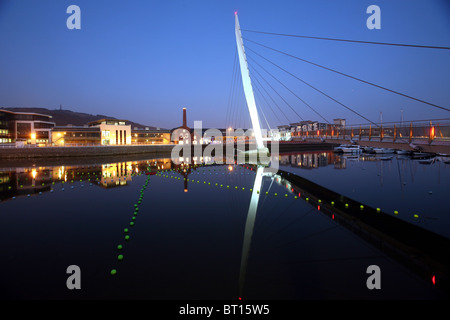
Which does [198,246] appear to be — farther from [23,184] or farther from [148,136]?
[148,136]

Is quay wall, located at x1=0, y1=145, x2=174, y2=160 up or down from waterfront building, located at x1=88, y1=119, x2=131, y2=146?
down

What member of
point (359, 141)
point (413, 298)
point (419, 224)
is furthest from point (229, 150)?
point (413, 298)

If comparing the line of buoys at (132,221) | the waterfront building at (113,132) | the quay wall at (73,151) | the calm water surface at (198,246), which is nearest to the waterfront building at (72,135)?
the waterfront building at (113,132)

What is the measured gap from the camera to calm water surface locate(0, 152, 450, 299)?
6105mm

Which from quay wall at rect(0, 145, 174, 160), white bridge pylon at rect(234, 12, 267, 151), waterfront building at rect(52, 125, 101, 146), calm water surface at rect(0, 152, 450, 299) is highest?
white bridge pylon at rect(234, 12, 267, 151)

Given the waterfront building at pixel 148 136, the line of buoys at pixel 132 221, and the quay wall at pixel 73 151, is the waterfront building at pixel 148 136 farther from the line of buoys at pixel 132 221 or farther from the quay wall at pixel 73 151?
the line of buoys at pixel 132 221

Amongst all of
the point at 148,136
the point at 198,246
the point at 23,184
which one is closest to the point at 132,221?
the point at 198,246

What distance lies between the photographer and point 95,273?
270 inches

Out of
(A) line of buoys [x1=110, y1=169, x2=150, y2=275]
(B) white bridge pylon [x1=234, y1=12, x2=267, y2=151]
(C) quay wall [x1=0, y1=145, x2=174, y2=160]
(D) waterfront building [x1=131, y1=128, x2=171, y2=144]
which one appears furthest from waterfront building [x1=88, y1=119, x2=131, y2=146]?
(A) line of buoys [x1=110, y1=169, x2=150, y2=275]

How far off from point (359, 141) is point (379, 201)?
5.33 meters

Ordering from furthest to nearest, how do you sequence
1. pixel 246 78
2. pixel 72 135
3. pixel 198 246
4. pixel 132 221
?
pixel 72 135 < pixel 246 78 < pixel 132 221 < pixel 198 246

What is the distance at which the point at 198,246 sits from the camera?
28.2ft

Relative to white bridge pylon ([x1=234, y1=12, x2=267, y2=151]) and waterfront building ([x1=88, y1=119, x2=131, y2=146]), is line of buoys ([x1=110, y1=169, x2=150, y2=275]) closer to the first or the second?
white bridge pylon ([x1=234, y1=12, x2=267, y2=151])
